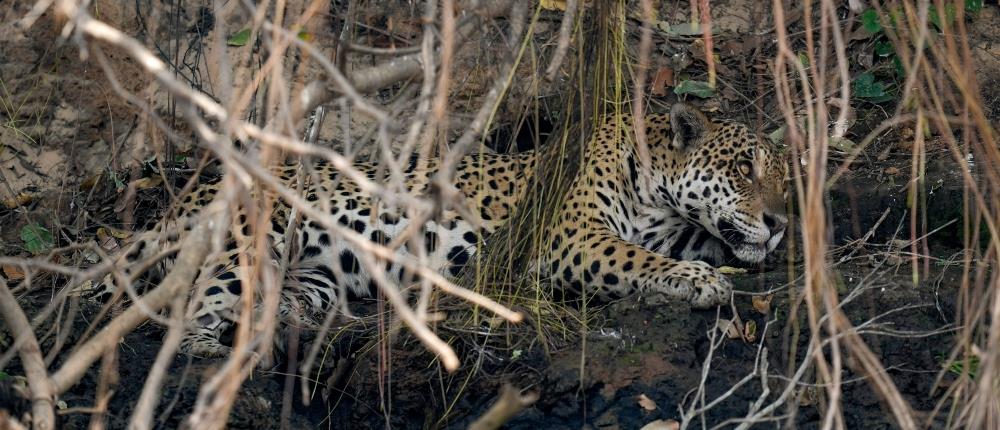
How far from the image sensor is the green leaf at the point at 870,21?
8.15 meters

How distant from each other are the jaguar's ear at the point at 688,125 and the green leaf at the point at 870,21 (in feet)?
4.26

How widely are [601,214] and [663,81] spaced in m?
1.71

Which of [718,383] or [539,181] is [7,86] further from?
[718,383]

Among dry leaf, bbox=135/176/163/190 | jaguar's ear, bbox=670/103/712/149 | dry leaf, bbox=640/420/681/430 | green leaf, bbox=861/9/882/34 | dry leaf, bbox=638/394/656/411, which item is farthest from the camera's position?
green leaf, bbox=861/9/882/34

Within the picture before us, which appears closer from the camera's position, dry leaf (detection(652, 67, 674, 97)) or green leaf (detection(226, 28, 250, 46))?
green leaf (detection(226, 28, 250, 46))

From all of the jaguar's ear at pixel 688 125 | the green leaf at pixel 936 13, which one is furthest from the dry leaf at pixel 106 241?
the green leaf at pixel 936 13

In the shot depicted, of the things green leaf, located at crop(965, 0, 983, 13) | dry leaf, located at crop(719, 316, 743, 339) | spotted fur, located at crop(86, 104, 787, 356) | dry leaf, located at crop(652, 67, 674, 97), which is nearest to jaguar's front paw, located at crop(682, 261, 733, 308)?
dry leaf, located at crop(719, 316, 743, 339)

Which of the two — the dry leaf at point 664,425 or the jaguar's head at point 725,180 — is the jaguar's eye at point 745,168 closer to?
the jaguar's head at point 725,180

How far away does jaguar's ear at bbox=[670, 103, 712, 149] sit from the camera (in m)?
7.66

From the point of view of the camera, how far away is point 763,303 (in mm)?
6371

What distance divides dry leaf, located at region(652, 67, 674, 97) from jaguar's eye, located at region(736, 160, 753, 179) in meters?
1.45

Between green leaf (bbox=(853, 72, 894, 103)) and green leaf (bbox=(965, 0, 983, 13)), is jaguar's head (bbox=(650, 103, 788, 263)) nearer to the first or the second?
green leaf (bbox=(853, 72, 894, 103))

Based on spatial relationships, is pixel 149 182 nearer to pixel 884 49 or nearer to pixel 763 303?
pixel 763 303

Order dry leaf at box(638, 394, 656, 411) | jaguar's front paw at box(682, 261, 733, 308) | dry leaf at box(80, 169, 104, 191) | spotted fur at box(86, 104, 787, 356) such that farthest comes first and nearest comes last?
dry leaf at box(80, 169, 104, 191)
spotted fur at box(86, 104, 787, 356)
jaguar's front paw at box(682, 261, 733, 308)
dry leaf at box(638, 394, 656, 411)
